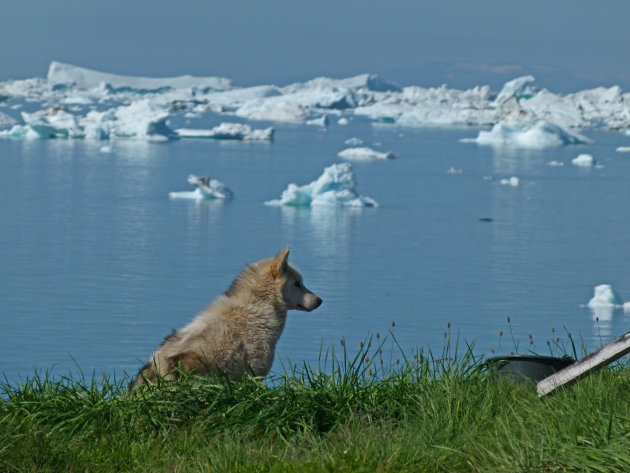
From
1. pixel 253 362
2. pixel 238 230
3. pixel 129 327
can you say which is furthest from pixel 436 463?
pixel 238 230

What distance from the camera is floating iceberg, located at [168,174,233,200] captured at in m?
34.0

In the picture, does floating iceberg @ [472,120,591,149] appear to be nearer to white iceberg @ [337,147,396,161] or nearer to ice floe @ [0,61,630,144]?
ice floe @ [0,61,630,144]

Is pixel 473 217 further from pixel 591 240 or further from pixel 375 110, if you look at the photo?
pixel 375 110

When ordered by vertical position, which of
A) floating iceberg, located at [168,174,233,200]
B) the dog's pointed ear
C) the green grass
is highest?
the dog's pointed ear

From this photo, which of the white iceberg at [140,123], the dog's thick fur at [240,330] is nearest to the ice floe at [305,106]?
the white iceberg at [140,123]

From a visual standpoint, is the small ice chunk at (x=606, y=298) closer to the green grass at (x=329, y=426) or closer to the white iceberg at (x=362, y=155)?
the green grass at (x=329, y=426)

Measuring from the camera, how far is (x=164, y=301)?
19.0 meters

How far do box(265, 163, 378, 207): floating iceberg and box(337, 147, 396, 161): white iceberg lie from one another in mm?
19769

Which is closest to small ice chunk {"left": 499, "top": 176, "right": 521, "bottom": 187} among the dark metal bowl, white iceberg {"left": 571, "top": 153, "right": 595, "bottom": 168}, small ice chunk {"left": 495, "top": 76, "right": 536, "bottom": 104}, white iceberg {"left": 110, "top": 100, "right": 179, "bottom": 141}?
white iceberg {"left": 571, "top": 153, "right": 595, "bottom": 168}

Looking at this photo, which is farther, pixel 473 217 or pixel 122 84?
pixel 122 84

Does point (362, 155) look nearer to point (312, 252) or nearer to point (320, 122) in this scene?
point (312, 252)

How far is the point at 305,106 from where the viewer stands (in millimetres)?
107250

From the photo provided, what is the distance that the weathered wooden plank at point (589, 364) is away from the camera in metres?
4.24

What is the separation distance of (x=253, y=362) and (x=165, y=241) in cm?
2111
